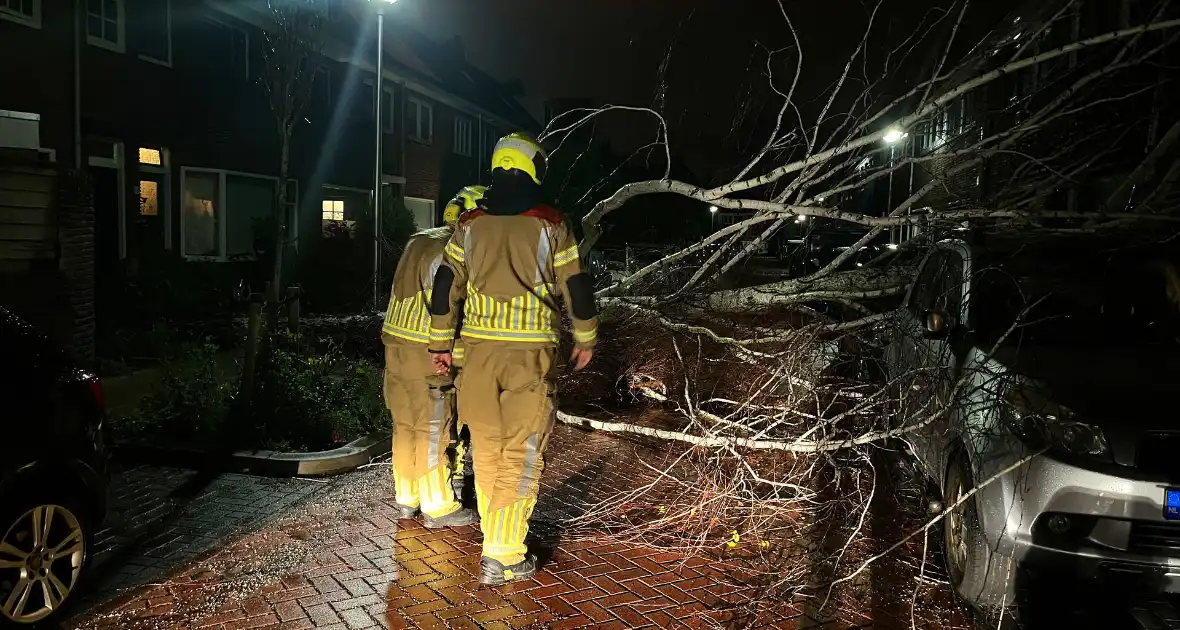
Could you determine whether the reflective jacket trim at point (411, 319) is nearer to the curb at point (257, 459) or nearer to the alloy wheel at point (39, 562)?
the curb at point (257, 459)

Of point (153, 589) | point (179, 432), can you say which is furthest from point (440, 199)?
point (153, 589)

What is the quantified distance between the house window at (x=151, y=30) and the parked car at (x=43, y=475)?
10.9 meters

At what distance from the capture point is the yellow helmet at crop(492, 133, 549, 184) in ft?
13.9

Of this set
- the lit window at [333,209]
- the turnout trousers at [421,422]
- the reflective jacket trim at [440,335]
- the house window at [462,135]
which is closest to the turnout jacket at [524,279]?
the reflective jacket trim at [440,335]

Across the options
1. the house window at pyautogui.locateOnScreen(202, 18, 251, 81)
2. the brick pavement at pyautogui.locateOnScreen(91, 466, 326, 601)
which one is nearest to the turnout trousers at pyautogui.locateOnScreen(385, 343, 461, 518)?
the brick pavement at pyautogui.locateOnScreen(91, 466, 326, 601)

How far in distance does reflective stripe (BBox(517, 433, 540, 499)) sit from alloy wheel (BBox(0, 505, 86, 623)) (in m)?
1.98

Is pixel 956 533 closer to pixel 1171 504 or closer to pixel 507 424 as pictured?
pixel 1171 504

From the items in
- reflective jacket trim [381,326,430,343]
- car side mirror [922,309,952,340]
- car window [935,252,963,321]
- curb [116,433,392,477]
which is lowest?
curb [116,433,392,477]

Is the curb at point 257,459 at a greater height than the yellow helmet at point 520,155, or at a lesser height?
lesser

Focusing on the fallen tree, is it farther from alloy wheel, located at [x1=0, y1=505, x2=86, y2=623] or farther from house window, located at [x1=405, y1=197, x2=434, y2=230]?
house window, located at [x1=405, y1=197, x2=434, y2=230]

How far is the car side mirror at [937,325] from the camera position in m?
4.50

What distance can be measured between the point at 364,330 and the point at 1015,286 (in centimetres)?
639

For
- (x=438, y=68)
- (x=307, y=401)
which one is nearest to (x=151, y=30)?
(x=307, y=401)

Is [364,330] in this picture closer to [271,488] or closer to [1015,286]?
[271,488]
